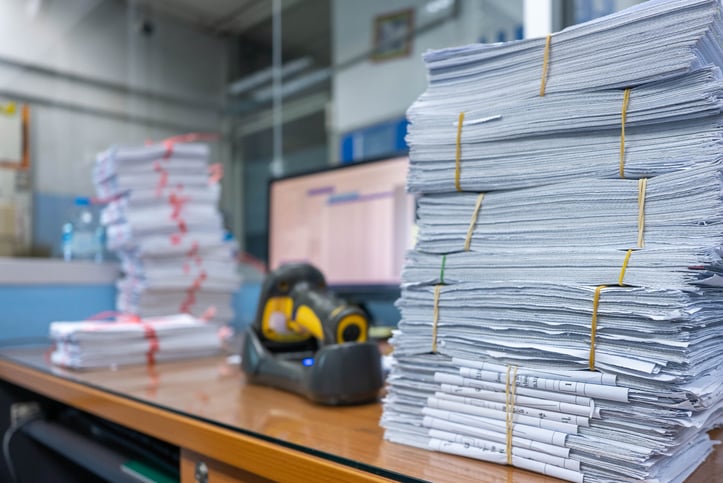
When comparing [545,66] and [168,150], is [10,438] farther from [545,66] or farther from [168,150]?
[545,66]

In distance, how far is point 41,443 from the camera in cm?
124

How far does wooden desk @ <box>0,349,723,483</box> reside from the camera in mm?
472

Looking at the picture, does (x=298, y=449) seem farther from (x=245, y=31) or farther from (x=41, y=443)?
(x=245, y=31)

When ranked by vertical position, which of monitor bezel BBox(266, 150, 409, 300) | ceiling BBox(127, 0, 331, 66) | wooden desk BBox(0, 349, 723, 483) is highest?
ceiling BBox(127, 0, 331, 66)

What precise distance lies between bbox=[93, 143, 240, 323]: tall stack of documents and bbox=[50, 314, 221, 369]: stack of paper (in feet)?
0.83

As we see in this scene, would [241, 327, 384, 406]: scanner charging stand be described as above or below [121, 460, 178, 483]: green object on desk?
above

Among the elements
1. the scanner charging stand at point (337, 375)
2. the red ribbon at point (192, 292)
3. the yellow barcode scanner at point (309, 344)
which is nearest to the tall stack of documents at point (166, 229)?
the red ribbon at point (192, 292)

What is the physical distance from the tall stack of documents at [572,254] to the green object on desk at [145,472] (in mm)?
414

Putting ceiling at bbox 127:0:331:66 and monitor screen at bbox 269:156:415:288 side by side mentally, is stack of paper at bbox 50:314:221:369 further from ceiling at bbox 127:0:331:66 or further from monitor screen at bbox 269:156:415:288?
ceiling at bbox 127:0:331:66

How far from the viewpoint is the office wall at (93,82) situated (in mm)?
2324

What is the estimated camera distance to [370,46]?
9.66 feet

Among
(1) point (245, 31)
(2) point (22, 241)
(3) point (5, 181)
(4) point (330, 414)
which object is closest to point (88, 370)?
(4) point (330, 414)

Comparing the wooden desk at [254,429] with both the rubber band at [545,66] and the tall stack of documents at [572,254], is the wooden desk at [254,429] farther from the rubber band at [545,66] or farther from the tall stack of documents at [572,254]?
the rubber band at [545,66]

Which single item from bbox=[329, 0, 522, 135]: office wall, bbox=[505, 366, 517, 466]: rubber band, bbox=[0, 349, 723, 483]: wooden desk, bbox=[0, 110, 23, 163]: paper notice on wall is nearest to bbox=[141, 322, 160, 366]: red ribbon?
bbox=[0, 349, 723, 483]: wooden desk
